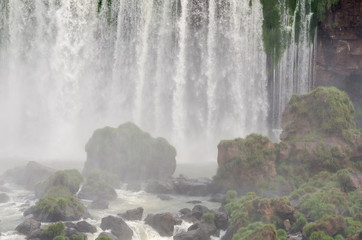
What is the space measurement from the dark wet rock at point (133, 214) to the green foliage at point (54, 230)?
176 inches

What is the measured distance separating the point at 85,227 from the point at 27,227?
9.73 feet

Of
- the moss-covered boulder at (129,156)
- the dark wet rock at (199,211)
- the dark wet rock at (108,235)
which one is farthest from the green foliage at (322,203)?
the moss-covered boulder at (129,156)

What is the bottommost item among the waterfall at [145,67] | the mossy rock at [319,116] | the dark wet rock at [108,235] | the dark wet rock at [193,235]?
the dark wet rock at [193,235]

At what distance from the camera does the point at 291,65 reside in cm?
5694

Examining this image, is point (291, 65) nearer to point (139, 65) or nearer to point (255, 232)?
point (139, 65)

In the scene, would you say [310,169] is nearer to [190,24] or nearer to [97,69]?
[190,24]

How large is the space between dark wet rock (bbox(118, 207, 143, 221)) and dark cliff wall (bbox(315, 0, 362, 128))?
1340 inches

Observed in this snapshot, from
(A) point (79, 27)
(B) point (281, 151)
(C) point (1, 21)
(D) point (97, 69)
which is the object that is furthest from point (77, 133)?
(B) point (281, 151)

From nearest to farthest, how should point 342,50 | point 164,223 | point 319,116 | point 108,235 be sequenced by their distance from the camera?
point 108,235 < point 164,223 < point 319,116 < point 342,50

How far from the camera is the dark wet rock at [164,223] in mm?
26442

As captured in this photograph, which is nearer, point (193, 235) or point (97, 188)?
point (193, 235)

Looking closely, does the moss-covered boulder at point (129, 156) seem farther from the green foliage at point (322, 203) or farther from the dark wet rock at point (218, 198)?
the green foliage at point (322, 203)

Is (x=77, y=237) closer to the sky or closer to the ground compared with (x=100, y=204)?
closer to the ground

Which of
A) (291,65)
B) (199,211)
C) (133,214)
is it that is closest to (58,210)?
(133,214)
